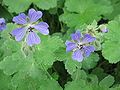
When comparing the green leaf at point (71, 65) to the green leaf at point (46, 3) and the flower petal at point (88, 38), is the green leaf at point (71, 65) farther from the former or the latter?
the green leaf at point (46, 3)

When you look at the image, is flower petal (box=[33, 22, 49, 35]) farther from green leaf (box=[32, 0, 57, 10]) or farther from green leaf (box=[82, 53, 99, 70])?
green leaf (box=[32, 0, 57, 10])

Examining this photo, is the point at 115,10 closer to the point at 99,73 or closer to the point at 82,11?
the point at 82,11

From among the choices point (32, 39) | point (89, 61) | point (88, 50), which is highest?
point (32, 39)

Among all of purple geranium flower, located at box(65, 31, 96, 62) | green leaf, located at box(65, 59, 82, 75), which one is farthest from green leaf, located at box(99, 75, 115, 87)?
purple geranium flower, located at box(65, 31, 96, 62)

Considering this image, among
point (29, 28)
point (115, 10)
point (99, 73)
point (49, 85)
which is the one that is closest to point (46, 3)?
point (115, 10)

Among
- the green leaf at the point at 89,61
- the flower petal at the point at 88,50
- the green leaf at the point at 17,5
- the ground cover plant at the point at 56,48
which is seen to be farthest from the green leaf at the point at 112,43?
the green leaf at the point at 17,5

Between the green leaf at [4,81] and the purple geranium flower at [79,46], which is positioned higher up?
the purple geranium flower at [79,46]

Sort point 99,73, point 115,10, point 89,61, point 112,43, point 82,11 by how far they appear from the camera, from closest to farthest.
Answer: point 112,43
point 89,61
point 99,73
point 82,11
point 115,10

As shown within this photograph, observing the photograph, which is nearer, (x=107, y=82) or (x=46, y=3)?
(x=107, y=82)
